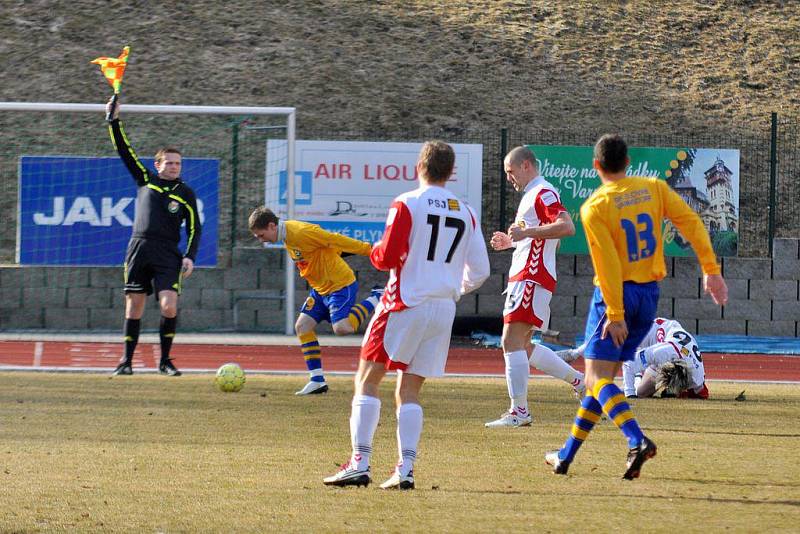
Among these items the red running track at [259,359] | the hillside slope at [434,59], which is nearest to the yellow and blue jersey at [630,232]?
the red running track at [259,359]

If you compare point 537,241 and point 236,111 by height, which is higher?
point 236,111

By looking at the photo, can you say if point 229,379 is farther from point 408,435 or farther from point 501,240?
point 408,435

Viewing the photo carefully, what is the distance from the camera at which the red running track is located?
44.6 feet

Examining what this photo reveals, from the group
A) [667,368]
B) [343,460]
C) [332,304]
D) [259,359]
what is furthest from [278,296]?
[343,460]

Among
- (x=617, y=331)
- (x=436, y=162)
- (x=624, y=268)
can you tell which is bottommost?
(x=617, y=331)

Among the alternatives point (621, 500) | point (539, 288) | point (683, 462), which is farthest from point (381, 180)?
point (621, 500)

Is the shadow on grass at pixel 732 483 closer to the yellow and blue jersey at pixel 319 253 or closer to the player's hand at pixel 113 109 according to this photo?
the yellow and blue jersey at pixel 319 253

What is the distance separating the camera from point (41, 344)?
16.2 metres

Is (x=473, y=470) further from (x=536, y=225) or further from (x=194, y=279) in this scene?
(x=194, y=279)

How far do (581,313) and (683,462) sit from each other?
10464mm

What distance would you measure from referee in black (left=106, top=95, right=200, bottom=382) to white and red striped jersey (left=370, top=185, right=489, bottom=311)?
6056mm

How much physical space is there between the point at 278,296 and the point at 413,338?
1179cm

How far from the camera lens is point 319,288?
35.3 feet

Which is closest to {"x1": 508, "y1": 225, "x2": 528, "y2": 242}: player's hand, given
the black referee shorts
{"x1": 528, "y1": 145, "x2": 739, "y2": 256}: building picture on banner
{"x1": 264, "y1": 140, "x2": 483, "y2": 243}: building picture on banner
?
the black referee shorts
